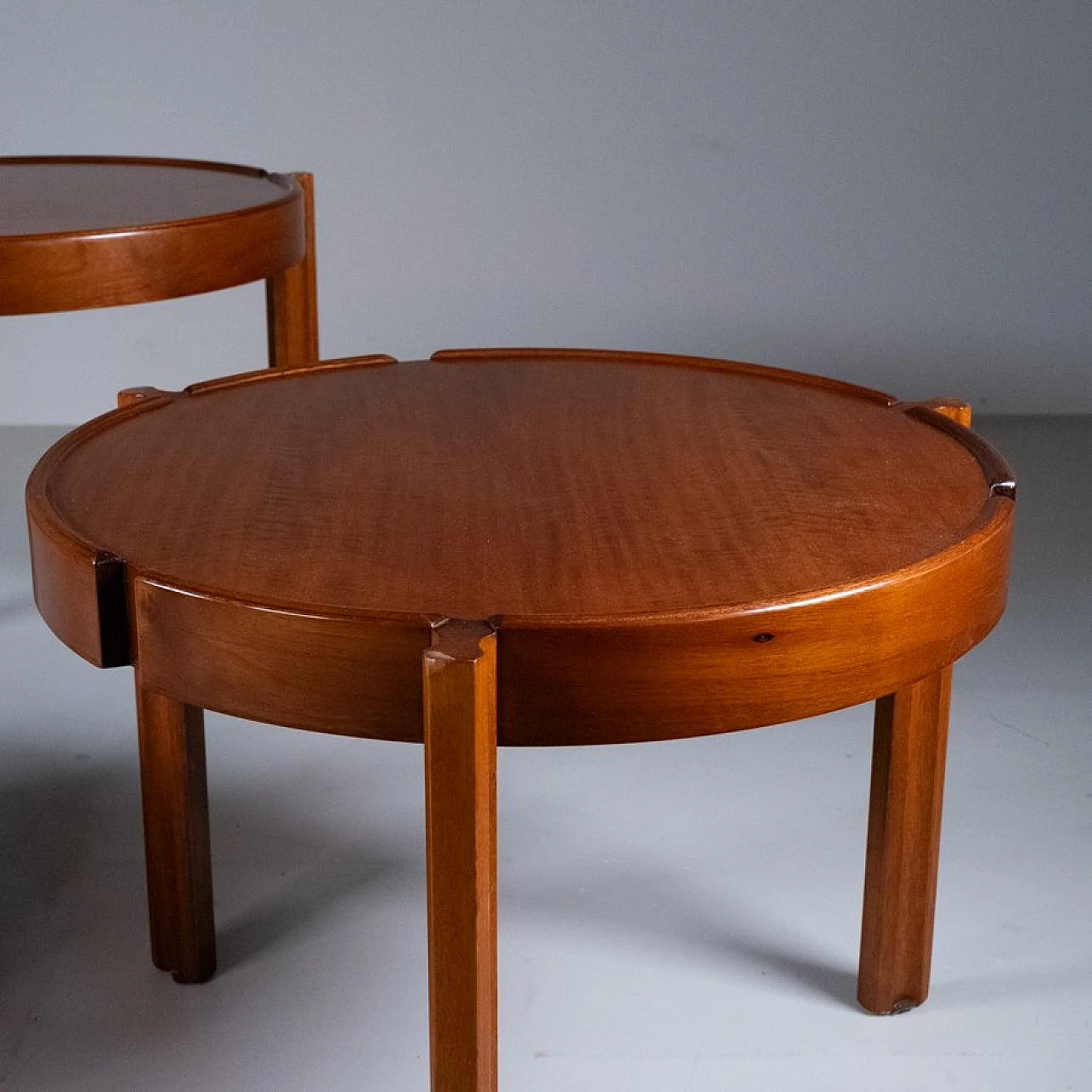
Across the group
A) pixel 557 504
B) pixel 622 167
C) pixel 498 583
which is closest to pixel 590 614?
pixel 498 583

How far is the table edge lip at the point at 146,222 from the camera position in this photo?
4.82 feet

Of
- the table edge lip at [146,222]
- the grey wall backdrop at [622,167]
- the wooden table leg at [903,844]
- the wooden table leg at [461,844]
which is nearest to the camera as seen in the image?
the wooden table leg at [461,844]

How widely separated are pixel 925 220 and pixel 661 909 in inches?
81.5

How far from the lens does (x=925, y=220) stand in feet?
10.5

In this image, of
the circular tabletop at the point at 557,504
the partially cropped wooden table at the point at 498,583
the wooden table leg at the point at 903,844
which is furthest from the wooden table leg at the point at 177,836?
the wooden table leg at the point at 903,844

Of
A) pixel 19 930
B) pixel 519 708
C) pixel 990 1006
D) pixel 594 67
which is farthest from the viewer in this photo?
pixel 594 67

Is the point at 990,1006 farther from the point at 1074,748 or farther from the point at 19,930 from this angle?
the point at 19,930

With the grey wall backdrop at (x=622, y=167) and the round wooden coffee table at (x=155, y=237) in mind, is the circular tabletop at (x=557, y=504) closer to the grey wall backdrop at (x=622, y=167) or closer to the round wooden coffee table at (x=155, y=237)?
the round wooden coffee table at (x=155, y=237)

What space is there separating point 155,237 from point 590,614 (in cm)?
87

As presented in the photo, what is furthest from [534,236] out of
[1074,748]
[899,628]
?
[899,628]

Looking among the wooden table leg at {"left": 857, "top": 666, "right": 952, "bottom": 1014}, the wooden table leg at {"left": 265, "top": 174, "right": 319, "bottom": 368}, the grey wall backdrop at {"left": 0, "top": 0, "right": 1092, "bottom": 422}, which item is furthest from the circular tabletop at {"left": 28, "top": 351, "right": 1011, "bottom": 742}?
the grey wall backdrop at {"left": 0, "top": 0, "right": 1092, "bottom": 422}

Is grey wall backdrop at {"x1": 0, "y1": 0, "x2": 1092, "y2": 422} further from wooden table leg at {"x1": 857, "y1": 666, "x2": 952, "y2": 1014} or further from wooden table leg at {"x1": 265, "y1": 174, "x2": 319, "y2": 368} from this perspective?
wooden table leg at {"x1": 857, "y1": 666, "x2": 952, "y2": 1014}

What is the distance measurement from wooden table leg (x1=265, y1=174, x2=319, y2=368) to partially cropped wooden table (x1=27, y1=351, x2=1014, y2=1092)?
1.79ft

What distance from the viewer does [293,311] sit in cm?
192
